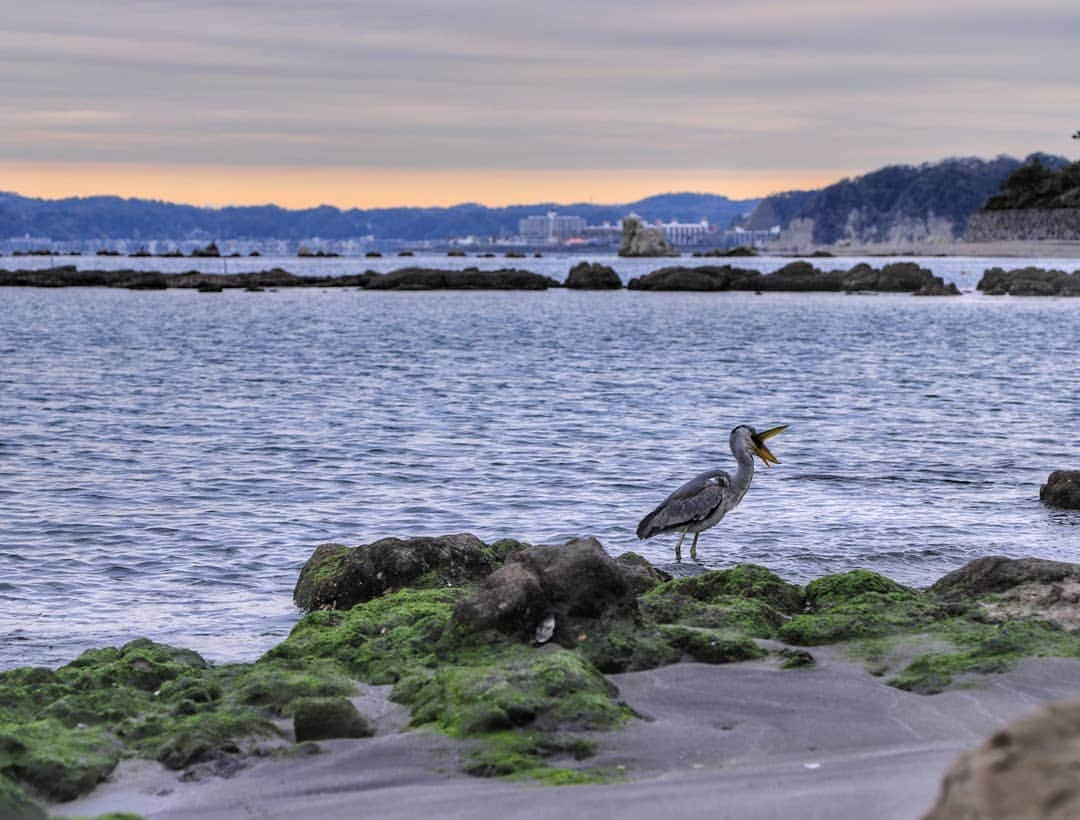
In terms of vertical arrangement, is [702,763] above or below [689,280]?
below

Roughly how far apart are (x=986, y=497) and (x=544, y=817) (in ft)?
44.9

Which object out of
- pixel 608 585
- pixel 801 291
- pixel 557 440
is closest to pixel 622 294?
pixel 801 291

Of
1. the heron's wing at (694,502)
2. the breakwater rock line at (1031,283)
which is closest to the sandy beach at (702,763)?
the heron's wing at (694,502)

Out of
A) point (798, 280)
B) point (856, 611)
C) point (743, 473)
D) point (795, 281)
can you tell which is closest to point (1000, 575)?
point (856, 611)

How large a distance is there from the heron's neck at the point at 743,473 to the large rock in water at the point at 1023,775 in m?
9.50

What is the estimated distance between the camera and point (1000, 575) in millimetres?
10469

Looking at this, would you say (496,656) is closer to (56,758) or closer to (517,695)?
(517,695)

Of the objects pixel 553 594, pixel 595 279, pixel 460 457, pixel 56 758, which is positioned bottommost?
pixel 460 457

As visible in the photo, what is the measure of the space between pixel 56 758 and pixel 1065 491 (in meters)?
13.5

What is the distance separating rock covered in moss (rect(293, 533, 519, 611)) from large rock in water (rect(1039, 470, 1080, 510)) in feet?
27.7

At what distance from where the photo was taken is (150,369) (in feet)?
143

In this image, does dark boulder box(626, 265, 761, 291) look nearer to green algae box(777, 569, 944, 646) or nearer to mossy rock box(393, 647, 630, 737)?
green algae box(777, 569, 944, 646)

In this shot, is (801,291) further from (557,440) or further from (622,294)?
(557,440)

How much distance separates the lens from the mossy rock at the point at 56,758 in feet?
21.2
